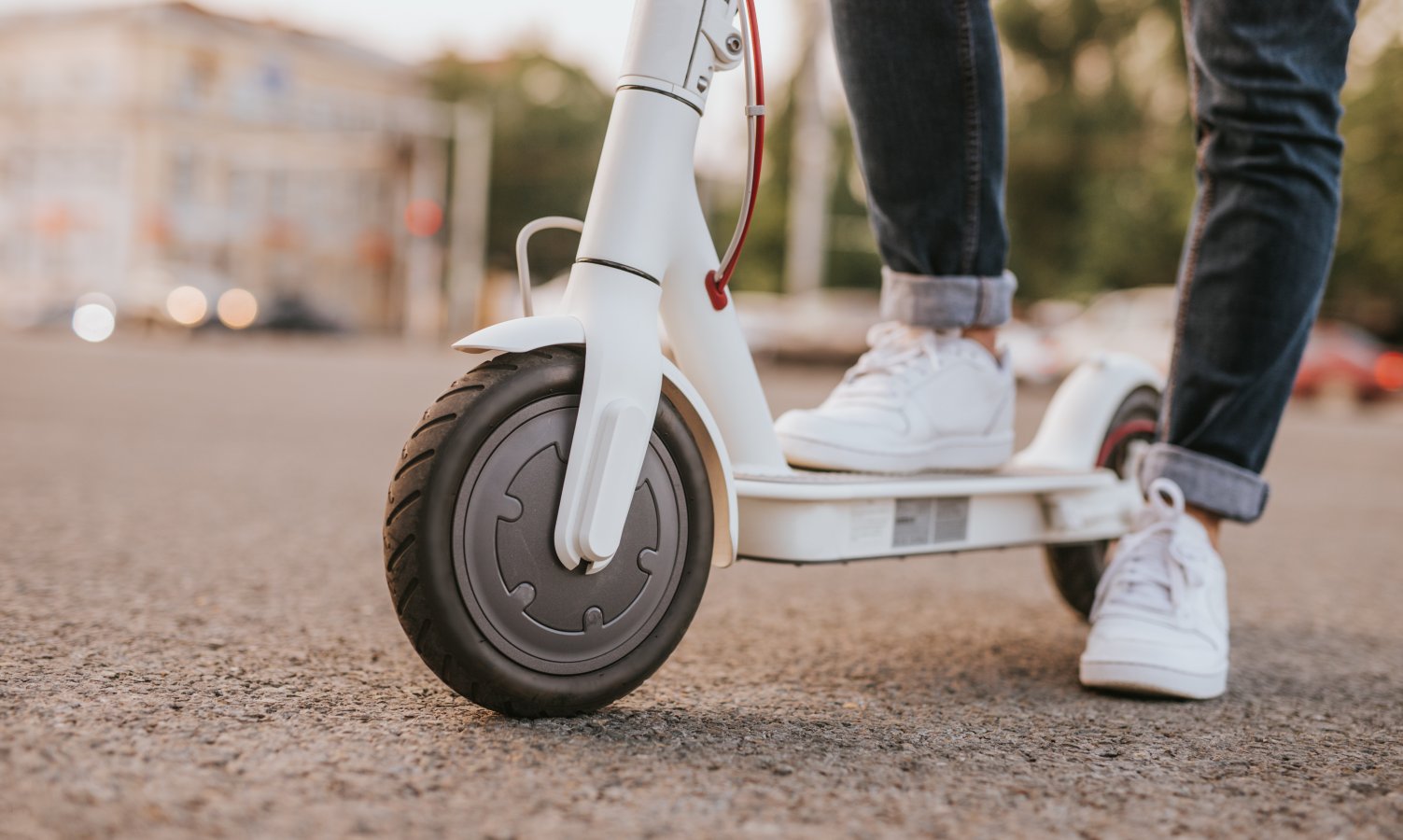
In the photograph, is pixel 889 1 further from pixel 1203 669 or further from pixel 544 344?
pixel 1203 669

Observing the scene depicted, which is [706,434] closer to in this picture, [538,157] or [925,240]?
[925,240]

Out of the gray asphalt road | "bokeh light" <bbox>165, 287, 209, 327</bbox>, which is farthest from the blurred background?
the gray asphalt road

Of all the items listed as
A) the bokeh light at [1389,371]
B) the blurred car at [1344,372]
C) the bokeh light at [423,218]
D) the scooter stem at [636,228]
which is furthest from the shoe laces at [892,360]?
the bokeh light at [423,218]

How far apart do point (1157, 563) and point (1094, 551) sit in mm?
497

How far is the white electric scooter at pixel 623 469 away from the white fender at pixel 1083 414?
49 cm

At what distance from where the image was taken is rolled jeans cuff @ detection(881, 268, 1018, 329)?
1.85 meters

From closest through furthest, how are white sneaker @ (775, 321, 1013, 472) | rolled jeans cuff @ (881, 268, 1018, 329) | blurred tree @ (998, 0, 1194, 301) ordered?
white sneaker @ (775, 321, 1013, 472) < rolled jeans cuff @ (881, 268, 1018, 329) < blurred tree @ (998, 0, 1194, 301)

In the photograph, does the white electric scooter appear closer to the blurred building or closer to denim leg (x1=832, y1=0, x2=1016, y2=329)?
denim leg (x1=832, y1=0, x2=1016, y2=329)

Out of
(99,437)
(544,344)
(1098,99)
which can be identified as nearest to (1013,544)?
(544,344)

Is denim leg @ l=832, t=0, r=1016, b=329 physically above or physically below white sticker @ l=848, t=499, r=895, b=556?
above

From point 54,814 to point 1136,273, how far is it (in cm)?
3140

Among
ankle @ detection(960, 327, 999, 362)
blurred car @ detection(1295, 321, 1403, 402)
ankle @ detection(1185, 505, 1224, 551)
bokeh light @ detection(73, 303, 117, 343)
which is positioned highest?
ankle @ detection(960, 327, 999, 362)

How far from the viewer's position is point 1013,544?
193 cm

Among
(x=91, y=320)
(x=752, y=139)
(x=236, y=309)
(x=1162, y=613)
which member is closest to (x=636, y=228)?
(x=752, y=139)
